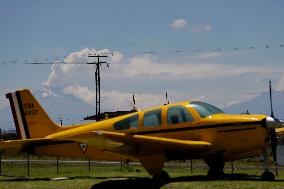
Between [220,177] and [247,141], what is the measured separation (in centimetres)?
162

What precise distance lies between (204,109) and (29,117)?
7415mm

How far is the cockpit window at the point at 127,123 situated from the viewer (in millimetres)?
15633

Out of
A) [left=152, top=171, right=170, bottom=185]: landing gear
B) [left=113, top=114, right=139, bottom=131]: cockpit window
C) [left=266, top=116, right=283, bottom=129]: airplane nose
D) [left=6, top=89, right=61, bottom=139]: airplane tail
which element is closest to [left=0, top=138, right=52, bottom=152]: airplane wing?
[left=6, top=89, right=61, bottom=139]: airplane tail

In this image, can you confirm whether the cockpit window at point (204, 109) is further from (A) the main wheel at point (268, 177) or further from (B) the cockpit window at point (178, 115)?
(A) the main wheel at point (268, 177)

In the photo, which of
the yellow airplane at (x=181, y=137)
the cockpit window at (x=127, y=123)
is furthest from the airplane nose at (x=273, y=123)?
the cockpit window at (x=127, y=123)

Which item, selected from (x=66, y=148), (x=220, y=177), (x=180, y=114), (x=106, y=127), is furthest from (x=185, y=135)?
(x=66, y=148)

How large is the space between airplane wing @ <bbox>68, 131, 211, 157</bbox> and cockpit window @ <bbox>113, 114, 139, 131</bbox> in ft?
5.20

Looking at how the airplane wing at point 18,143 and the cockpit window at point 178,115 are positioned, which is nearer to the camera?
the cockpit window at point 178,115

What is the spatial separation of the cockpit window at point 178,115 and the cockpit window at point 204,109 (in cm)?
36

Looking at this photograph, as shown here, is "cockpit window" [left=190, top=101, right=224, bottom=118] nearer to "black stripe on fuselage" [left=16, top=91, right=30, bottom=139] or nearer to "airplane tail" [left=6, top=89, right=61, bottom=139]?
"airplane tail" [left=6, top=89, right=61, bottom=139]

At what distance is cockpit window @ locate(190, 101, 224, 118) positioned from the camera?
1505 cm

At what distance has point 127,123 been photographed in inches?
622

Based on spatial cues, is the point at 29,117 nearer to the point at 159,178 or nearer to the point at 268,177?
the point at 159,178

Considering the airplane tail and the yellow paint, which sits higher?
the airplane tail
